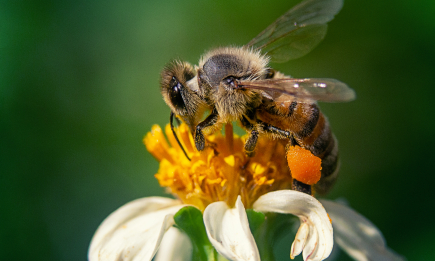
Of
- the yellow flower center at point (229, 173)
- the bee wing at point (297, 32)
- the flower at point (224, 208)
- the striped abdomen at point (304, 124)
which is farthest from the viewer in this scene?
the bee wing at point (297, 32)

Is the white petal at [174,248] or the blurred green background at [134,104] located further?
the blurred green background at [134,104]

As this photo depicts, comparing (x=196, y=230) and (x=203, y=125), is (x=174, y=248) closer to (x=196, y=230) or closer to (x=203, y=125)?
(x=196, y=230)

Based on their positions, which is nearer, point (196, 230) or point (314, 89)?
point (314, 89)

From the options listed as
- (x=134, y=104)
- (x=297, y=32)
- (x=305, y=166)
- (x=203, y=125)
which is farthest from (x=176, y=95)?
(x=134, y=104)

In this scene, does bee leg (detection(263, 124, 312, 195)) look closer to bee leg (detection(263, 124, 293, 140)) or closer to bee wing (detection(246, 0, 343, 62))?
bee leg (detection(263, 124, 293, 140))

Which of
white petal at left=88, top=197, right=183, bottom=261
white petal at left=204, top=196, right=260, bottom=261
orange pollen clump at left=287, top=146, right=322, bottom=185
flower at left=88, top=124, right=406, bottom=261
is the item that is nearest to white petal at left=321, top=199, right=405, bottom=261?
flower at left=88, top=124, right=406, bottom=261

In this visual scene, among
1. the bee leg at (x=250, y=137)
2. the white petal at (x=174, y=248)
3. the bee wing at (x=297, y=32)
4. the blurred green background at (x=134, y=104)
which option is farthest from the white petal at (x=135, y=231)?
the blurred green background at (x=134, y=104)

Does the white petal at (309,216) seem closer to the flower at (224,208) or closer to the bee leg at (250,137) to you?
the flower at (224,208)
